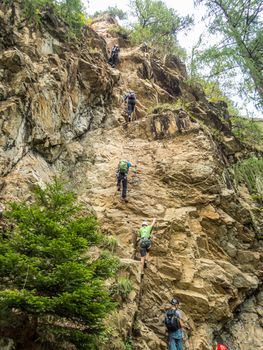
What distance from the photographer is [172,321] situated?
873 cm

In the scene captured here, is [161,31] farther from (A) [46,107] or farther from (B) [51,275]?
(B) [51,275]

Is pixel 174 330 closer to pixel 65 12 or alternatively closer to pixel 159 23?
pixel 65 12

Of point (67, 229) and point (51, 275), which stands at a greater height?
point (67, 229)

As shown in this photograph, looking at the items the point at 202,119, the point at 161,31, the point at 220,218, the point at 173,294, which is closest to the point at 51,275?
the point at 173,294

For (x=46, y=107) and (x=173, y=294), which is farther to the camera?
(x=46, y=107)

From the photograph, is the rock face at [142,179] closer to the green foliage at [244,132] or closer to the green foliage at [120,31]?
the green foliage at [244,132]

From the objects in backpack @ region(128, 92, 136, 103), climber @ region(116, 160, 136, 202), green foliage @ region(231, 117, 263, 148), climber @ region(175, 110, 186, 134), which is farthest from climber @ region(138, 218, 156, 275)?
green foliage @ region(231, 117, 263, 148)

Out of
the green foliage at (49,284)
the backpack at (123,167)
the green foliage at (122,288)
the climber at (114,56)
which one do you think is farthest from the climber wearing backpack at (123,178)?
the climber at (114,56)

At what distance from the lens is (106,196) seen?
1312cm

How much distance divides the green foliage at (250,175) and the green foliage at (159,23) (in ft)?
53.7

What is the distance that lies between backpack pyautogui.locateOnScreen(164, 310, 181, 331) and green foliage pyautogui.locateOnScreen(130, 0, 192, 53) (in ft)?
80.9

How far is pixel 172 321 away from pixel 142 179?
6.66m

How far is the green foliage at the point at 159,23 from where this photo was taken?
29.5m

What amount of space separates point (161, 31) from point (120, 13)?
320 inches
